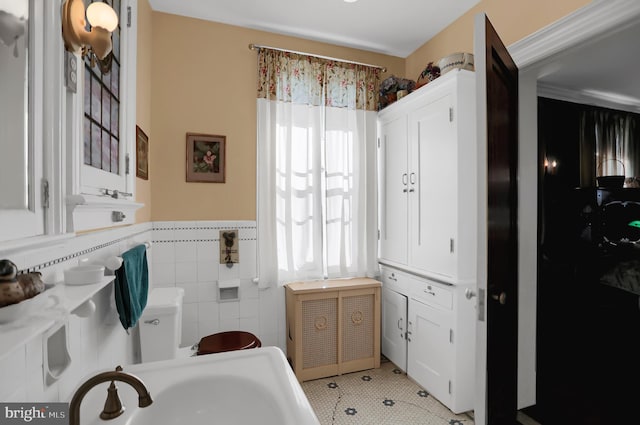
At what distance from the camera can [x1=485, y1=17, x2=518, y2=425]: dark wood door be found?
1438mm

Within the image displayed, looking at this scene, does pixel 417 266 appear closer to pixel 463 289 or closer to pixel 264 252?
pixel 463 289

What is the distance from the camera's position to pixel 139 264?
1553mm

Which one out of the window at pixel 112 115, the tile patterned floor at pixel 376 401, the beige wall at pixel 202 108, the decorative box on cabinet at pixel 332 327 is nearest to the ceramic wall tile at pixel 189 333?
the decorative box on cabinet at pixel 332 327

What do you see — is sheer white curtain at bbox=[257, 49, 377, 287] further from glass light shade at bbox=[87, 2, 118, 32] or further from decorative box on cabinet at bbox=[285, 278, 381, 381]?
glass light shade at bbox=[87, 2, 118, 32]

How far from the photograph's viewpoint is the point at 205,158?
101 inches

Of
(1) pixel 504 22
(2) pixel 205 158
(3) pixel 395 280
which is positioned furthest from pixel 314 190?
(1) pixel 504 22

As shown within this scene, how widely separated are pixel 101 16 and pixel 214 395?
3.80 ft

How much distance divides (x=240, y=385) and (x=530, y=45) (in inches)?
88.6

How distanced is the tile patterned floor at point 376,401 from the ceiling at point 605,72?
7.52ft

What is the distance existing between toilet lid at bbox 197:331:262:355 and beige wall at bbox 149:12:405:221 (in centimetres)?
91

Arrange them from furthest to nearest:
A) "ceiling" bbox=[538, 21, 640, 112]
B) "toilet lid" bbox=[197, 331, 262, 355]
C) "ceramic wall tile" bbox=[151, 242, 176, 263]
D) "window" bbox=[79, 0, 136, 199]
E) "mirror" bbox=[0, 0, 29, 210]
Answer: "ceramic wall tile" bbox=[151, 242, 176, 263] < "ceiling" bbox=[538, 21, 640, 112] < "toilet lid" bbox=[197, 331, 262, 355] < "window" bbox=[79, 0, 136, 199] < "mirror" bbox=[0, 0, 29, 210]

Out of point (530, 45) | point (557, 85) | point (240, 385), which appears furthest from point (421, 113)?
point (240, 385)

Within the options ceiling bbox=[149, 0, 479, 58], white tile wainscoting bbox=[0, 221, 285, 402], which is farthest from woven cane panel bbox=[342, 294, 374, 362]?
ceiling bbox=[149, 0, 479, 58]

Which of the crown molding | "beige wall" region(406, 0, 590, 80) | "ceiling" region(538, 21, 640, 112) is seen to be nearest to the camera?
the crown molding
